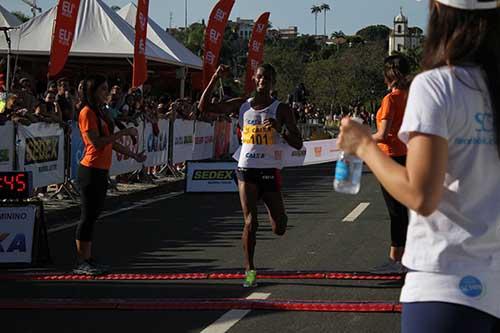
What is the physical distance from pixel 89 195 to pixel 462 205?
648 cm

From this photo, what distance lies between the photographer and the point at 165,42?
27812 mm

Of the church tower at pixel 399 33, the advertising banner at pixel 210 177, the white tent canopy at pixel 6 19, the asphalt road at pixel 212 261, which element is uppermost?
the church tower at pixel 399 33

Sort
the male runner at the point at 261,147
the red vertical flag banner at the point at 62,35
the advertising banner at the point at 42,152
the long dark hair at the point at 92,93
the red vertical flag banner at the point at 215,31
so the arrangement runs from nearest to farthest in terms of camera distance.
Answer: the male runner at the point at 261,147 → the long dark hair at the point at 92,93 → the advertising banner at the point at 42,152 → the red vertical flag banner at the point at 62,35 → the red vertical flag banner at the point at 215,31

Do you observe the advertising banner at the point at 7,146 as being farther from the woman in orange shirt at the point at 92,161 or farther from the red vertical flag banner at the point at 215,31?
the red vertical flag banner at the point at 215,31

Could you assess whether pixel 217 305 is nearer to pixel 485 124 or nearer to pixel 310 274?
pixel 310 274

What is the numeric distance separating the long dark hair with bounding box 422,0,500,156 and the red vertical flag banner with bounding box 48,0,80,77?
14972mm

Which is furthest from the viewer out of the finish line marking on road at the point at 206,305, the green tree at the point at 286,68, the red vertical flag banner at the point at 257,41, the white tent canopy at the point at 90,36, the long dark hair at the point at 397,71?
the green tree at the point at 286,68

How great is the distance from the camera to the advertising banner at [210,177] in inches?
663

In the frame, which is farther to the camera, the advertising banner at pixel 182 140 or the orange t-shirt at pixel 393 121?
the advertising banner at pixel 182 140

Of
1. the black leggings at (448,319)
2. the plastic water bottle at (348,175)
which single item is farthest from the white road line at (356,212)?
the black leggings at (448,319)

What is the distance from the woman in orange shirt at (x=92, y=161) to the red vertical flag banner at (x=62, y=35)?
28.0 feet

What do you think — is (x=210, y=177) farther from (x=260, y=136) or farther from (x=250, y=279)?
(x=250, y=279)

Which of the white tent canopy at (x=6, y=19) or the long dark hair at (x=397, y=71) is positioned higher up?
the white tent canopy at (x=6, y=19)

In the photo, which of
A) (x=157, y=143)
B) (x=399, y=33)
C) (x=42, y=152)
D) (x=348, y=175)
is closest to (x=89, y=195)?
(x=42, y=152)
